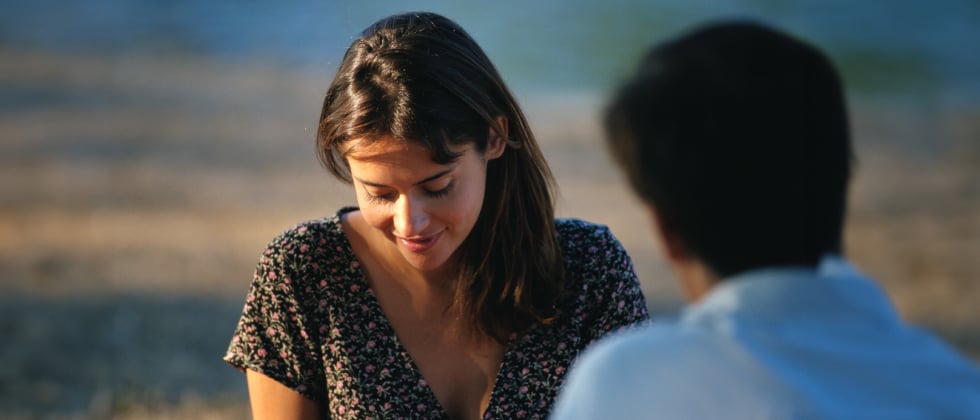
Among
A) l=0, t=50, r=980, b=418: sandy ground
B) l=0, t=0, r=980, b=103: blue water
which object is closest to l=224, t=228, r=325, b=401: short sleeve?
l=0, t=50, r=980, b=418: sandy ground

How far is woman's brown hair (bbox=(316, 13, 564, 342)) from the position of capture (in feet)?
7.39

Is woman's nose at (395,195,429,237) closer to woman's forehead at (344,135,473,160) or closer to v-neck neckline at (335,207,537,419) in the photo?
woman's forehead at (344,135,473,160)

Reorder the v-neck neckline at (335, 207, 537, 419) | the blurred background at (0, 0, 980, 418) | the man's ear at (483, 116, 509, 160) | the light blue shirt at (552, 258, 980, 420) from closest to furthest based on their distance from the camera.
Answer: the light blue shirt at (552, 258, 980, 420) → the man's ear at (483, 116, 509, 160) → the v-neck neckline at (335, 207, 537, 419) → the blurred background at (0, 0, 980, 418)

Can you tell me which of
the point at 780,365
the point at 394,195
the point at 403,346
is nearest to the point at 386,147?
the point at 394,195

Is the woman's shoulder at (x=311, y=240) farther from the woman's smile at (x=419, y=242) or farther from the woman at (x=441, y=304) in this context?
the woman's smile at (x=419, y=242)

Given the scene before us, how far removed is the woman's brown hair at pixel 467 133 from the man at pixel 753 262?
0.90m

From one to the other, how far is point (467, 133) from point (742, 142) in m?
1.02

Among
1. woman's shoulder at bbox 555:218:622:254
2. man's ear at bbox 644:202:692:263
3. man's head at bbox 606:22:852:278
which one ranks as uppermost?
woman's shoulder at bbox 555:218:622:254

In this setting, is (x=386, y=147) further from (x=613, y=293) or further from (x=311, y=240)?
(x=613, y=293)

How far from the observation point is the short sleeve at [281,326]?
97.4 inches

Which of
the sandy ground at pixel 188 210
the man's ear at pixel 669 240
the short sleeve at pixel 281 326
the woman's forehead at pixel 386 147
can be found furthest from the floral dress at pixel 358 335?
the man's ear at pixel 669 240

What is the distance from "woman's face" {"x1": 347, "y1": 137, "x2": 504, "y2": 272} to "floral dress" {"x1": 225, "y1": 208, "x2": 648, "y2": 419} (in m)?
0.20

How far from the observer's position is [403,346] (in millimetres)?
2502

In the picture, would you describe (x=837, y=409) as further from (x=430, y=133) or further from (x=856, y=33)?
(x=856, y=33)
